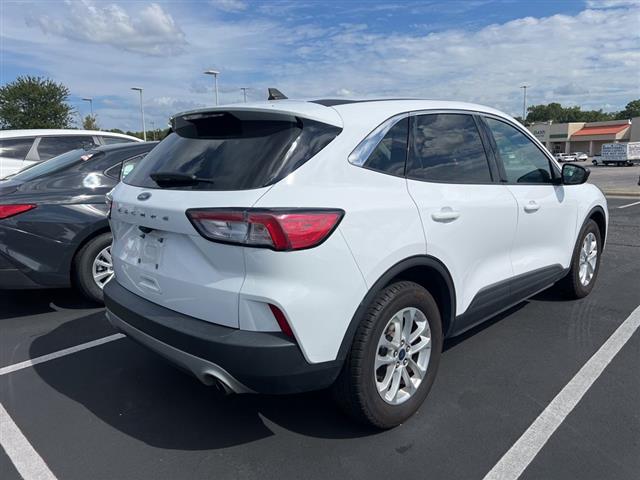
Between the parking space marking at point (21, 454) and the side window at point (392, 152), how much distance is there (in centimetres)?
223

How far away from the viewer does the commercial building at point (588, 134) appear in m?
69.9

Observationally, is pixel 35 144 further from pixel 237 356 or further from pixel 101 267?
pixel 237 356

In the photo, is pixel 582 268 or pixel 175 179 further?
pixel 582 268

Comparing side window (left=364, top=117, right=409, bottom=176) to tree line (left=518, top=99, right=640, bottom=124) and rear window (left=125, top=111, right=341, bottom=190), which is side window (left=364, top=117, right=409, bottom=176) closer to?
rear window (left=125, top=111, right=341, bottom=190)

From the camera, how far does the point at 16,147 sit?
8148mm

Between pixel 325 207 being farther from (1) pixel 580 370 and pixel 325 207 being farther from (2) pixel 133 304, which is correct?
(1) pixel 580 370

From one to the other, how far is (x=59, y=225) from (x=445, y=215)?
11.1 feet

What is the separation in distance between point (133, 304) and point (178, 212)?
27.3 inches

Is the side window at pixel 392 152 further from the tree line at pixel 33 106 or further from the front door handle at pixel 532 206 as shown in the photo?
the tree line at pixel 33 106

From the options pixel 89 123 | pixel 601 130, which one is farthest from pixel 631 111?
pixel 89 123

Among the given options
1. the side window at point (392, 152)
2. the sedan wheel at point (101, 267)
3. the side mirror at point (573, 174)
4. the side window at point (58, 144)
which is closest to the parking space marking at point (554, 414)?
the side mirror at point (573, 174)

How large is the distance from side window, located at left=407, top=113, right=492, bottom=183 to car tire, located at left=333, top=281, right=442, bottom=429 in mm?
722

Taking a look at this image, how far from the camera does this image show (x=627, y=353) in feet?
12.1

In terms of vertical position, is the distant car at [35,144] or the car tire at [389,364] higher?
the distant car at [35,144]
